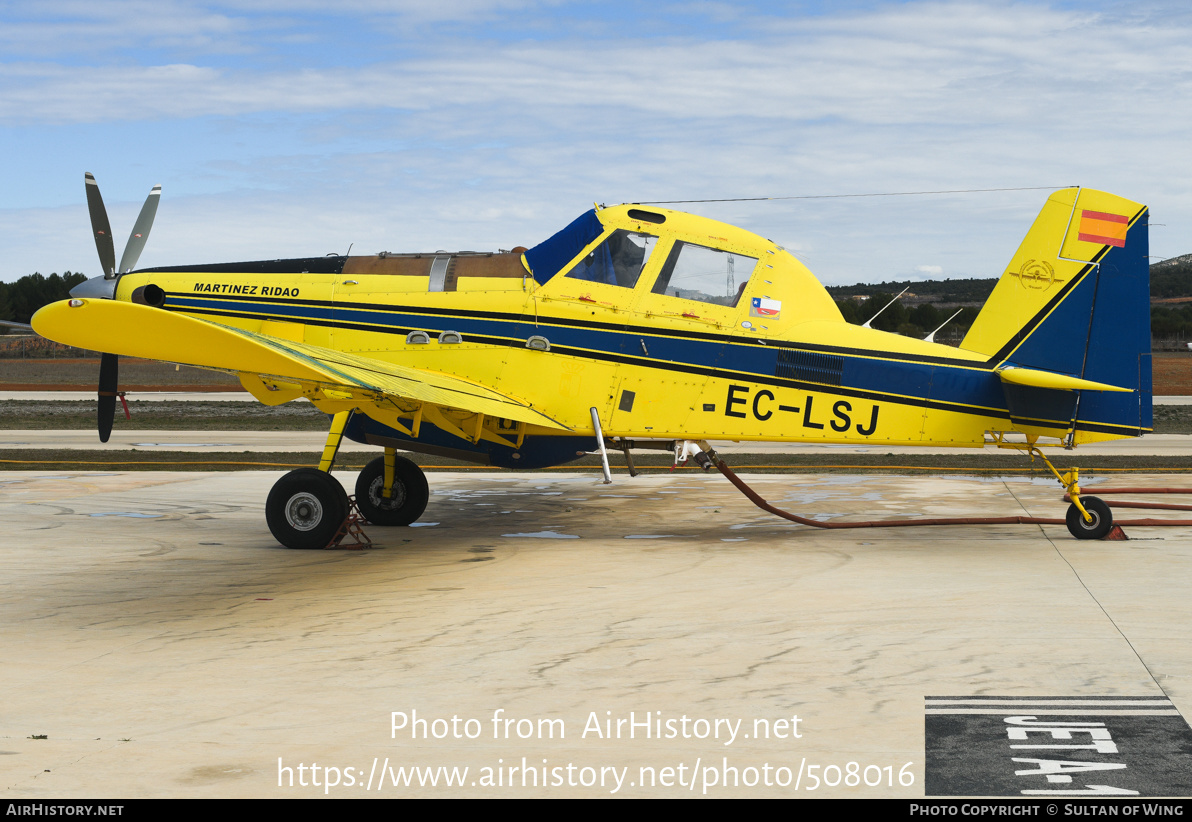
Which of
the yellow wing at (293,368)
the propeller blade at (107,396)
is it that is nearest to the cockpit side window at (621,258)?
the yellow wing at (293,368)

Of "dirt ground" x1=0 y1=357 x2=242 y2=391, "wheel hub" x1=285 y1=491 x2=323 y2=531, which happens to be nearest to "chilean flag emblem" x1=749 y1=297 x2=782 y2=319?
"wheel hub" x1=285 y1=491 x2=323 y2=531

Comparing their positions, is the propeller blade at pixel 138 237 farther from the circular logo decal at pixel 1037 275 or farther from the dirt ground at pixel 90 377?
the dirt ground at pixel 90 377

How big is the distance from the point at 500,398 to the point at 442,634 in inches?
156

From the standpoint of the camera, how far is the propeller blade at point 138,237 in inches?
472

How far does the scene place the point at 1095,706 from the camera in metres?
5.20

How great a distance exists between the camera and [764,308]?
10.3 m

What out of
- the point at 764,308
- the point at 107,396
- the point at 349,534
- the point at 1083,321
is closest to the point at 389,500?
the point at 349,534

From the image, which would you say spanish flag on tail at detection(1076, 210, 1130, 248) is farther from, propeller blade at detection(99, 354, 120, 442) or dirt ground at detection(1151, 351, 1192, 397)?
dirt ground at detection(1151, 351, 1192, 397)

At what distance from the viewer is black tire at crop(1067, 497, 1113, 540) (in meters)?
10.2

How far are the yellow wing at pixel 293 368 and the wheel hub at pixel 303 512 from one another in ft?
2.99

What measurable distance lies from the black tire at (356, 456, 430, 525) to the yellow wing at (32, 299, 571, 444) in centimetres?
102

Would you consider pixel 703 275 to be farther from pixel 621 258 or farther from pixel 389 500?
pixel 389 500

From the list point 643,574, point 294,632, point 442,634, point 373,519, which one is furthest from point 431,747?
point 373,519

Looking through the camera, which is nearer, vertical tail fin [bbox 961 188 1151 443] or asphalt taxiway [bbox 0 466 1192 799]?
asphalt taxiway [bbox 0 466 1192 799]
